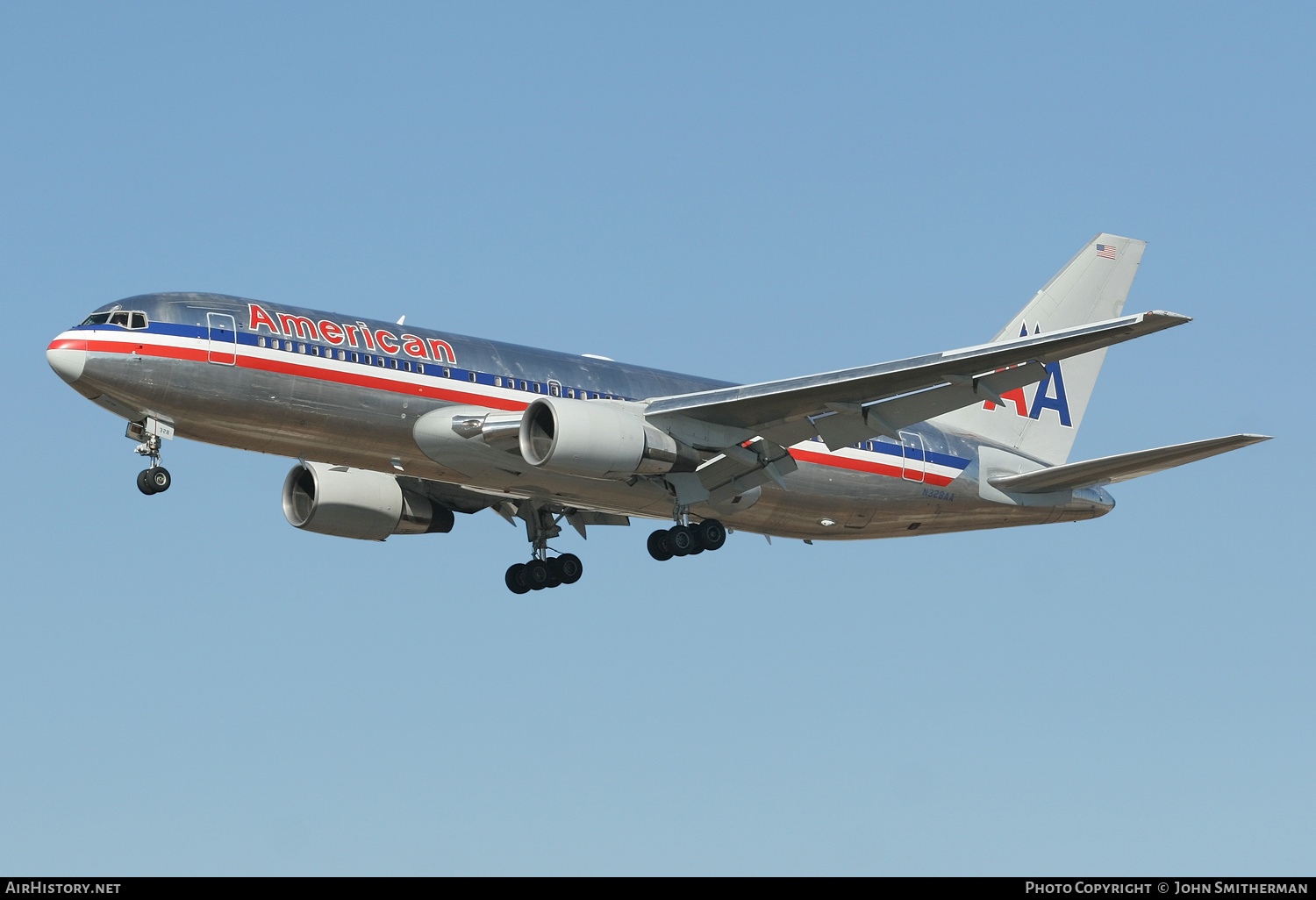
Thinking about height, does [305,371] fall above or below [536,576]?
above

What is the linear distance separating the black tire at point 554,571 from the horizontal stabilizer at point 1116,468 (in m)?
10.6

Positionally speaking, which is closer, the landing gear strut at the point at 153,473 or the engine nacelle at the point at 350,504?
the landing gear strut at the point at 153,473

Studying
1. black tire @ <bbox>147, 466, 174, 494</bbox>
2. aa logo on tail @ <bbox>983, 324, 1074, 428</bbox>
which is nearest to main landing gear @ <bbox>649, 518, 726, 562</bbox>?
aa logo on tail @ <bbox>983, 324, 1074, 428</bbox>

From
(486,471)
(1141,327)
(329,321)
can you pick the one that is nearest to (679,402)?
(486,471)

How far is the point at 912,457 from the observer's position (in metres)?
38.7

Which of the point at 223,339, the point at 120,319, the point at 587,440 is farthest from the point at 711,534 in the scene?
the point at 120,319

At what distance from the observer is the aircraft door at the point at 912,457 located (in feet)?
126

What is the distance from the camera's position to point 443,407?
108ft

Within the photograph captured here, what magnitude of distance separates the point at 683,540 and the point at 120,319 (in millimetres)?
12456

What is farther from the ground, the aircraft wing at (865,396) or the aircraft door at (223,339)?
the aircraft door at (223,339)

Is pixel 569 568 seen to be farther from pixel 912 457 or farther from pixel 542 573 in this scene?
pixel 912 457

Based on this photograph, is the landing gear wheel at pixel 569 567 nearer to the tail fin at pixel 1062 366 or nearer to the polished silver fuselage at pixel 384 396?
the polished silver fuselage at pixel 384 396

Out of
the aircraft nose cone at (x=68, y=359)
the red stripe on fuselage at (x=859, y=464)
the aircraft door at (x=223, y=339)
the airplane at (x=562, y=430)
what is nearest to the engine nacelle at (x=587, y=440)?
the airplane at (x=562, y=430)

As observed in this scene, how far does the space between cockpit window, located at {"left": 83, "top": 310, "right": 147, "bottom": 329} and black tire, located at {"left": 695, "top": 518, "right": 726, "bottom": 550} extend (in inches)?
489
